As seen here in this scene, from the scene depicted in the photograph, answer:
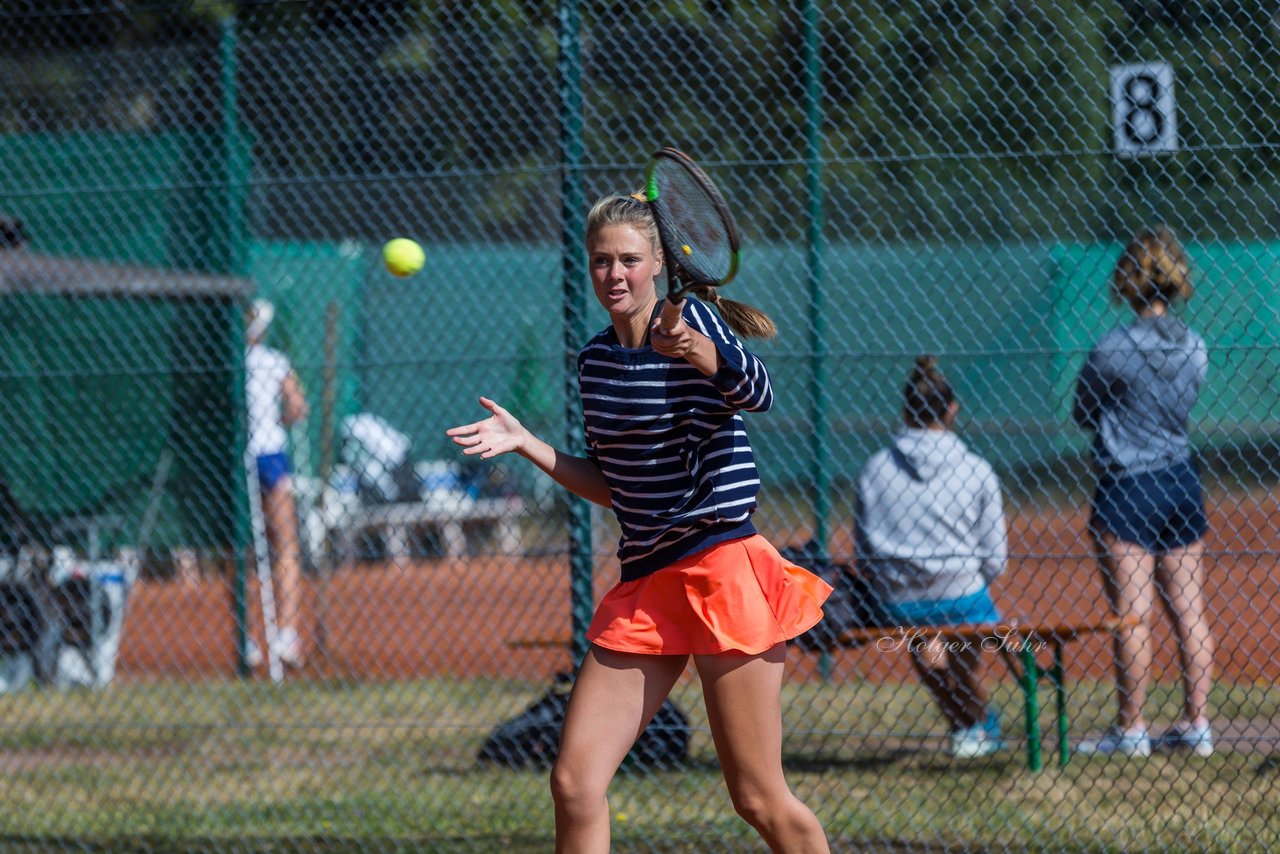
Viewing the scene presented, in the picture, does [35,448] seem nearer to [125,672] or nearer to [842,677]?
[125,672]

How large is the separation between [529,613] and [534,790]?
3107mm

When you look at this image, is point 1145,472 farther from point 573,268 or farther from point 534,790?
point 534,790

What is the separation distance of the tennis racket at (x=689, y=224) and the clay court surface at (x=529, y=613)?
1.62 m

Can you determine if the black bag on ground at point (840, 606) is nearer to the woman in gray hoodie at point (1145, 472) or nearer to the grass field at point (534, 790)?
the grass field at point (534, 790)

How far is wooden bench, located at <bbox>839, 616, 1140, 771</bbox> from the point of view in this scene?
4348mm

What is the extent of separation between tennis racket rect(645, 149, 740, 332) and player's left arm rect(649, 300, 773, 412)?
0.28 ft

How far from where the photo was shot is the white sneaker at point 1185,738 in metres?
4.37

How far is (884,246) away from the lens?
15.3 feet

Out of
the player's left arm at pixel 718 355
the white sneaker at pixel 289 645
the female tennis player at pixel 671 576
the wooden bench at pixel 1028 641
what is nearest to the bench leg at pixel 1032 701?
the wooden bench at pixel 1028 641

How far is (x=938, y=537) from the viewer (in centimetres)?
475

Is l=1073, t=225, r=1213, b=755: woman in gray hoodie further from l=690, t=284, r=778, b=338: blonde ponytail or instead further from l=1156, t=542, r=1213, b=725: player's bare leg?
l=690, t=284, r=778, b=338: blonde ponytail

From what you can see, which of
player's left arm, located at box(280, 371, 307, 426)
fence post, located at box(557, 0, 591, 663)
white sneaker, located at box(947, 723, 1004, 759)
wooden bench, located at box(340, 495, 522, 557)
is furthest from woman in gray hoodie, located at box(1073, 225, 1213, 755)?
player's left arm, located at box(280, 371, 307, 426)

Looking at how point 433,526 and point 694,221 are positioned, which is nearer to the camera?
point 694,221

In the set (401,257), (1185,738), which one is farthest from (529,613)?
(1185,738)
